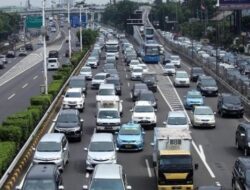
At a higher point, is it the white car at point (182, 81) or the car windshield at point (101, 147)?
the car windshield at point (101, 147)

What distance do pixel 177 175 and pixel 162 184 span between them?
65cm

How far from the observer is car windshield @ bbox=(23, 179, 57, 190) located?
2481cm

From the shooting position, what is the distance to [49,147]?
32094mm

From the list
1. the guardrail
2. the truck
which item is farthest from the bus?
the truck

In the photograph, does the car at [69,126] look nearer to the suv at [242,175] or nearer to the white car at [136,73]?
the suv at [242,175]

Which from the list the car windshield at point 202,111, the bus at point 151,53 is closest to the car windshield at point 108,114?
the car windshield at point 202,111

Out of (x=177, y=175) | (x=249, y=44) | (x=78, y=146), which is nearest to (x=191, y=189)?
(x=177, y=175)

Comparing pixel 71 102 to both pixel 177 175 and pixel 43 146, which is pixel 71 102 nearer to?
pixel 43 146

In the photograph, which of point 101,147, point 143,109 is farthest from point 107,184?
point 143,109

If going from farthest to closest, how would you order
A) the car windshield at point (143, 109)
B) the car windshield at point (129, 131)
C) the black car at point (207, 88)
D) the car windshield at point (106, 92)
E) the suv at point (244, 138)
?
1. the black car at point (207, 88)
2. the car windshield at point (106, 92)
3. the car windshield at point (143, 109)
4. the car windshield at point (129, 131)
5. the suv at point (244, 138)

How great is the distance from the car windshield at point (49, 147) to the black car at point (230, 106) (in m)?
18.9

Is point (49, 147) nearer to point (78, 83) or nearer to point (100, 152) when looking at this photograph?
point (100, 152)

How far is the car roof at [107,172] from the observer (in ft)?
83.2

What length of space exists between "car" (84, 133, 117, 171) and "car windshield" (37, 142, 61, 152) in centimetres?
136
